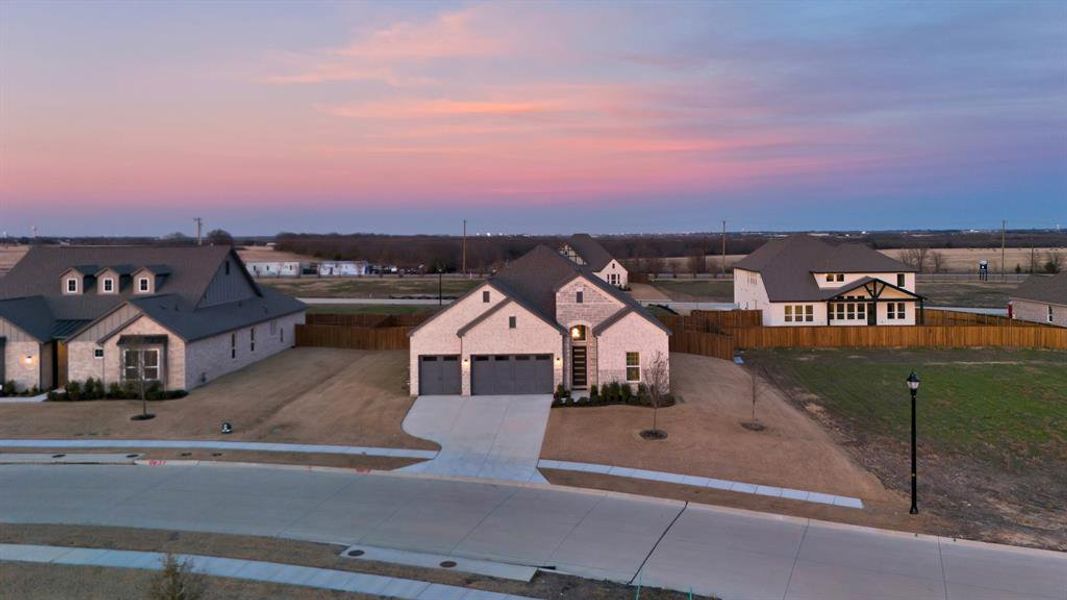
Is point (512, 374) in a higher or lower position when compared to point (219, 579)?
higher

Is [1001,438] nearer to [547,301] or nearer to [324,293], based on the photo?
[547,301]

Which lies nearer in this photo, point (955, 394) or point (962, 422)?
point (962, 422)

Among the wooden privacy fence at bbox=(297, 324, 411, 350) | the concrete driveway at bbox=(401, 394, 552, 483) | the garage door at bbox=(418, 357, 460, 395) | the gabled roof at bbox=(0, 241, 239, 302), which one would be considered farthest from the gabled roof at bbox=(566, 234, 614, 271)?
the concrete driveway at bbox=(401, 394, 552, 483)

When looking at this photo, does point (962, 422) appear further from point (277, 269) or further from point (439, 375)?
→ point (277, 269)

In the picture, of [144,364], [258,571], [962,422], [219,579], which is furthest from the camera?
[144,364]

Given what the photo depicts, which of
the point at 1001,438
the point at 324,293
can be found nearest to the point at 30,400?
the point at 1001,438

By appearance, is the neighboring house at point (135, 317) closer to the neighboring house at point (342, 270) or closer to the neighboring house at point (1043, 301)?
the neighboring house at point (1043, 301)

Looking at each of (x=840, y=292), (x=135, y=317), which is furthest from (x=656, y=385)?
(x=840, y=292)
